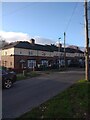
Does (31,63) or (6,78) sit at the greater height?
(31,63)

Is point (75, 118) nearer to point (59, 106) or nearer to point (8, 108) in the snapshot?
point (59, 106)

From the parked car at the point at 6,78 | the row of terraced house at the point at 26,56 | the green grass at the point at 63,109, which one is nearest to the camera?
the green grass at the point at 63,109

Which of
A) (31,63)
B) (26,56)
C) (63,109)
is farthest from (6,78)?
(31,63)

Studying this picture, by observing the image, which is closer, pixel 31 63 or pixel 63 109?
pixel 63 109

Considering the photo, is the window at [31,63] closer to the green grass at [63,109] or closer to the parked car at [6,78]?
the parked car at [6,78]

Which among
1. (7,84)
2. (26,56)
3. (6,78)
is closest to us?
(7,84)

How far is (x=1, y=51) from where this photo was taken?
5675 centimetres

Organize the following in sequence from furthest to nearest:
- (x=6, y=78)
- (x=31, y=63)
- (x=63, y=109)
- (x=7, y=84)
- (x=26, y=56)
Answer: (x=31, y=63), (x=26, y=56), (x=6, y=78), (x=7, y=84), (x=63, y=109)

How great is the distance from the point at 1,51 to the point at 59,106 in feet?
159

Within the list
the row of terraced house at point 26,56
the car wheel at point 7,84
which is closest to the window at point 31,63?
the row of terraced house at point 26,56

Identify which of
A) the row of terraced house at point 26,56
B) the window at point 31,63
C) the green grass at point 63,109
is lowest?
the green grass at point 63,109

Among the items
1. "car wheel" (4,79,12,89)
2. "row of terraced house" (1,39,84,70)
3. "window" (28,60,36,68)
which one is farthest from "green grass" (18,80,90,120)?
"window" (28,60,36,68)

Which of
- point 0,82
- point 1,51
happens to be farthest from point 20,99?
point 1,51

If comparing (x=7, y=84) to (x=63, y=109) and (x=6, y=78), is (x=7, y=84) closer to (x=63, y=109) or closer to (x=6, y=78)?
(x=6, y=78)
